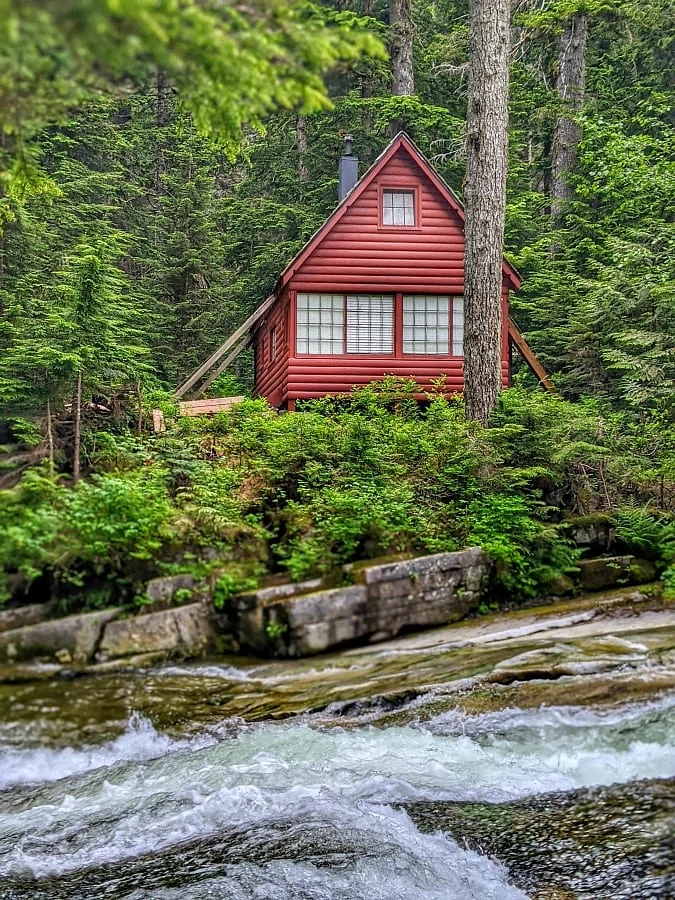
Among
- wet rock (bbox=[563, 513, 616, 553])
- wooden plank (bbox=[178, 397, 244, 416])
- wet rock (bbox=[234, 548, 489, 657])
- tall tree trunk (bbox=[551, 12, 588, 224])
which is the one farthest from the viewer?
tall tree trunk (bbox=[551, 12, 588, 224])

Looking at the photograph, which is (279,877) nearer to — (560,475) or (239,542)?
(239,542)

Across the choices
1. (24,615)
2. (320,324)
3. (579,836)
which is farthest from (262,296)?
(579,836)

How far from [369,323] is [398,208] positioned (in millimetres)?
2819

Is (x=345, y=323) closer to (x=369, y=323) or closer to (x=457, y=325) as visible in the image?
(x=369, y=323)

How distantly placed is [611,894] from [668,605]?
5096mm

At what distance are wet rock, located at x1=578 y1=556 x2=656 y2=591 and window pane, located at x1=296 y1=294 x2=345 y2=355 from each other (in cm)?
962

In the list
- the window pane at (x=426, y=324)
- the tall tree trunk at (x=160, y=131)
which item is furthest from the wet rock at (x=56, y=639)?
the tall tree trunk at (x=160, y=131)

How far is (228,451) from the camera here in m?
11.6

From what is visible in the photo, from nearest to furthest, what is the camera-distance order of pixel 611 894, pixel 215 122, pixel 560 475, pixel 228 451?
pixel 611 894
pixel 215 122
pixel 560 475
pixel 228 451

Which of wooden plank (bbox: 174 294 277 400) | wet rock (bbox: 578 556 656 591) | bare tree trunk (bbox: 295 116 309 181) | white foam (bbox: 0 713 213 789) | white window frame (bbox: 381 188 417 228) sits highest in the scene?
bare tree trunk (bbox: 295 116 309 181)

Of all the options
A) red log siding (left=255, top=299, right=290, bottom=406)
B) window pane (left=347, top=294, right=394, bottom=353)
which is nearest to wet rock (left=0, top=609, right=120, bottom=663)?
red log siding (left=255, top=299, right=290, bottom=406)

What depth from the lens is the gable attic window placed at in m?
17.9

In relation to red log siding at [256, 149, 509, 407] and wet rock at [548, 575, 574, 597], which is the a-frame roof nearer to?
red log siding at [256, 149, 509, 407]

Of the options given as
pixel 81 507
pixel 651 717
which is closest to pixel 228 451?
pixel 81 507
